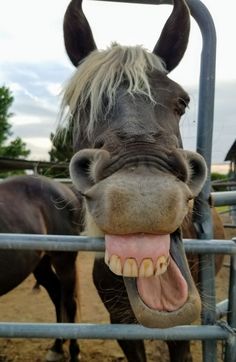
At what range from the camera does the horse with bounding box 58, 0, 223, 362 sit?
1.20 metres

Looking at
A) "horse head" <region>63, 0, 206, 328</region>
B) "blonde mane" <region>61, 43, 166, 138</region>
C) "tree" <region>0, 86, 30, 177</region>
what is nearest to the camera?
"horse head" <region>63, 0, 206, 328</region>

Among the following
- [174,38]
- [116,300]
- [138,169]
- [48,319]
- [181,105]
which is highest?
[174,38]

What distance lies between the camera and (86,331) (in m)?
1.52

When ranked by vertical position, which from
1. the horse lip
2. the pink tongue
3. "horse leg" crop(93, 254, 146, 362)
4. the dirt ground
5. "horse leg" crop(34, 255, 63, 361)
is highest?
the pink tongue

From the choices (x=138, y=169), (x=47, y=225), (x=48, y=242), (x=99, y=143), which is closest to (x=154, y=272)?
(x=138, y=169)

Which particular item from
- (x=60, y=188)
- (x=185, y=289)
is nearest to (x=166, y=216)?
(x=185, y=289)

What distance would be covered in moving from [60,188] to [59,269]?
80 centimetres

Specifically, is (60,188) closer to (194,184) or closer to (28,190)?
(28,190)

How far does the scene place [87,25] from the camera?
195cm

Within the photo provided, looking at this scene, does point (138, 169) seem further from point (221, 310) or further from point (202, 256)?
point (221, 310)

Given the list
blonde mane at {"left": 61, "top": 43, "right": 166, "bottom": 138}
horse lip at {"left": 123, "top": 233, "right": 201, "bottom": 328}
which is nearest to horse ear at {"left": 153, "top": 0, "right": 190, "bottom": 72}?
blonde mane at {"left": 61, "top": 43, "right": 166, "bottom": 138}

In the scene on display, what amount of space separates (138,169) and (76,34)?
39.4 inches

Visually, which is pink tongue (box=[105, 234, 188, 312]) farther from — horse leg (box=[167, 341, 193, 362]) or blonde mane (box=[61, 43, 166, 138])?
horse leg (box=[167, 341, 193, 362])

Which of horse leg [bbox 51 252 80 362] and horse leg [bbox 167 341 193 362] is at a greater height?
horse leg [bbox 167 341 193 362]
